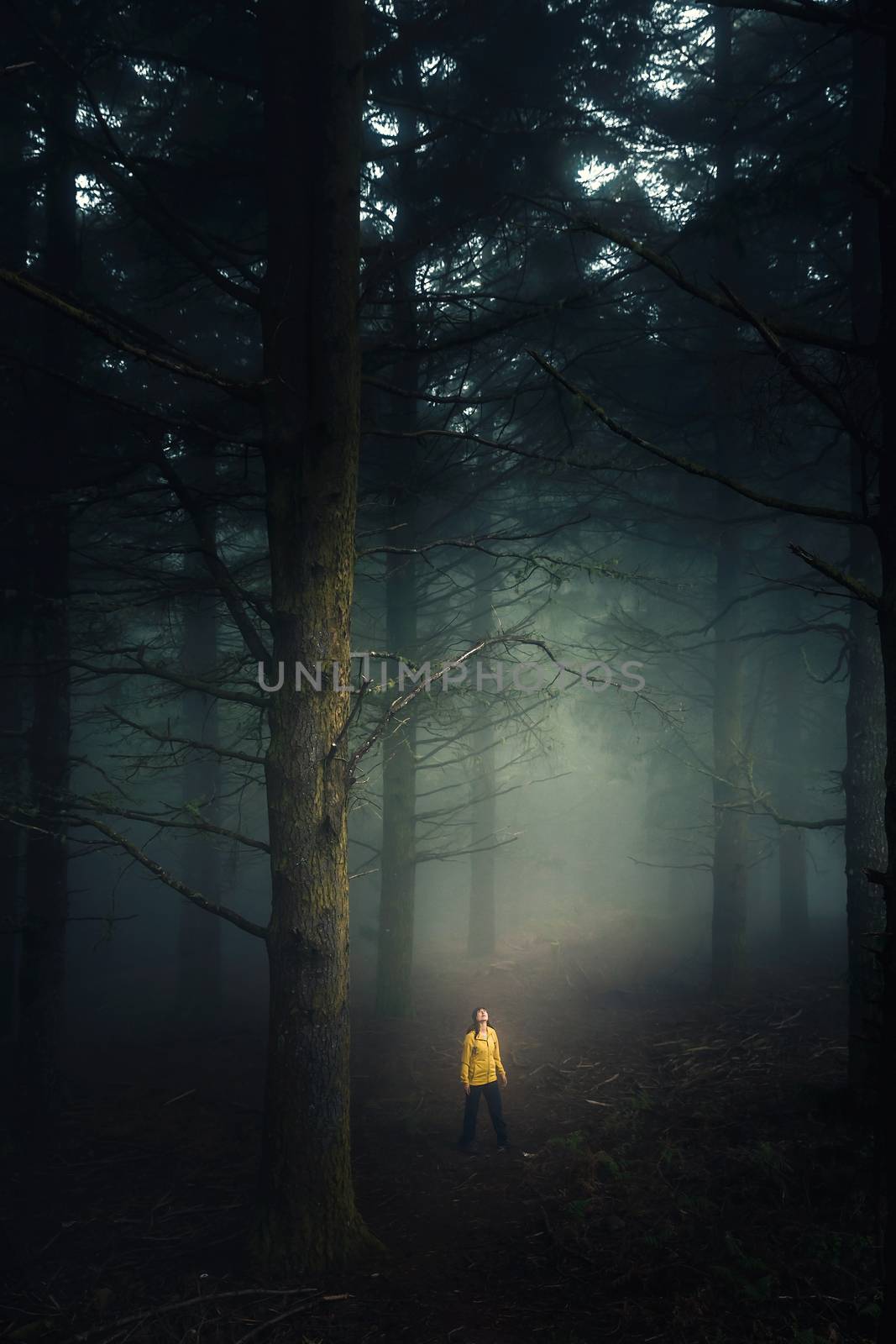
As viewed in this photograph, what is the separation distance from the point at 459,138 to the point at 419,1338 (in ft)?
38.6

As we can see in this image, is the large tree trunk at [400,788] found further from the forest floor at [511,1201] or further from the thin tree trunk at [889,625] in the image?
the thin tree trunk at [889,625]

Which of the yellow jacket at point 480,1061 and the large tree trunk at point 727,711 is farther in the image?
the large tree trunk at point 727,711

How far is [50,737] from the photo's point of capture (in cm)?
1102

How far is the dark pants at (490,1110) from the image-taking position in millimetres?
9312

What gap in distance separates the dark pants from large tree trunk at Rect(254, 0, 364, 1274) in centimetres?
295

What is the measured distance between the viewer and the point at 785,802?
826 inches

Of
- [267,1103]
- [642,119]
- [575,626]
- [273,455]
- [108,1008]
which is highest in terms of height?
[642,119]

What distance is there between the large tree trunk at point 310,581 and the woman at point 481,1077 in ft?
9.88

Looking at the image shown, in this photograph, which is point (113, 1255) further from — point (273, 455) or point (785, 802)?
point (785, 802)

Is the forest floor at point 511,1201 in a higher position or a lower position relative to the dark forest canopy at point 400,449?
lower

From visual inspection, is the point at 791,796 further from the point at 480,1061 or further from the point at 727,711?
the point at 480,1061

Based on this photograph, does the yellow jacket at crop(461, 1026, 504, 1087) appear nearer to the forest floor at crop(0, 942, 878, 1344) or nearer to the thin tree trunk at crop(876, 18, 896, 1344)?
the forest floor at crop(0, 942, 878, 1344)

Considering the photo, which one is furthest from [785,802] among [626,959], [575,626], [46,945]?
[46,945]

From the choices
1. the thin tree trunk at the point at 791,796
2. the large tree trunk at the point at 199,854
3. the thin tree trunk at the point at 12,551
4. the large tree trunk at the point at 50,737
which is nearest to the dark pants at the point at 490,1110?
the large tree trunk at the point at 50,737
